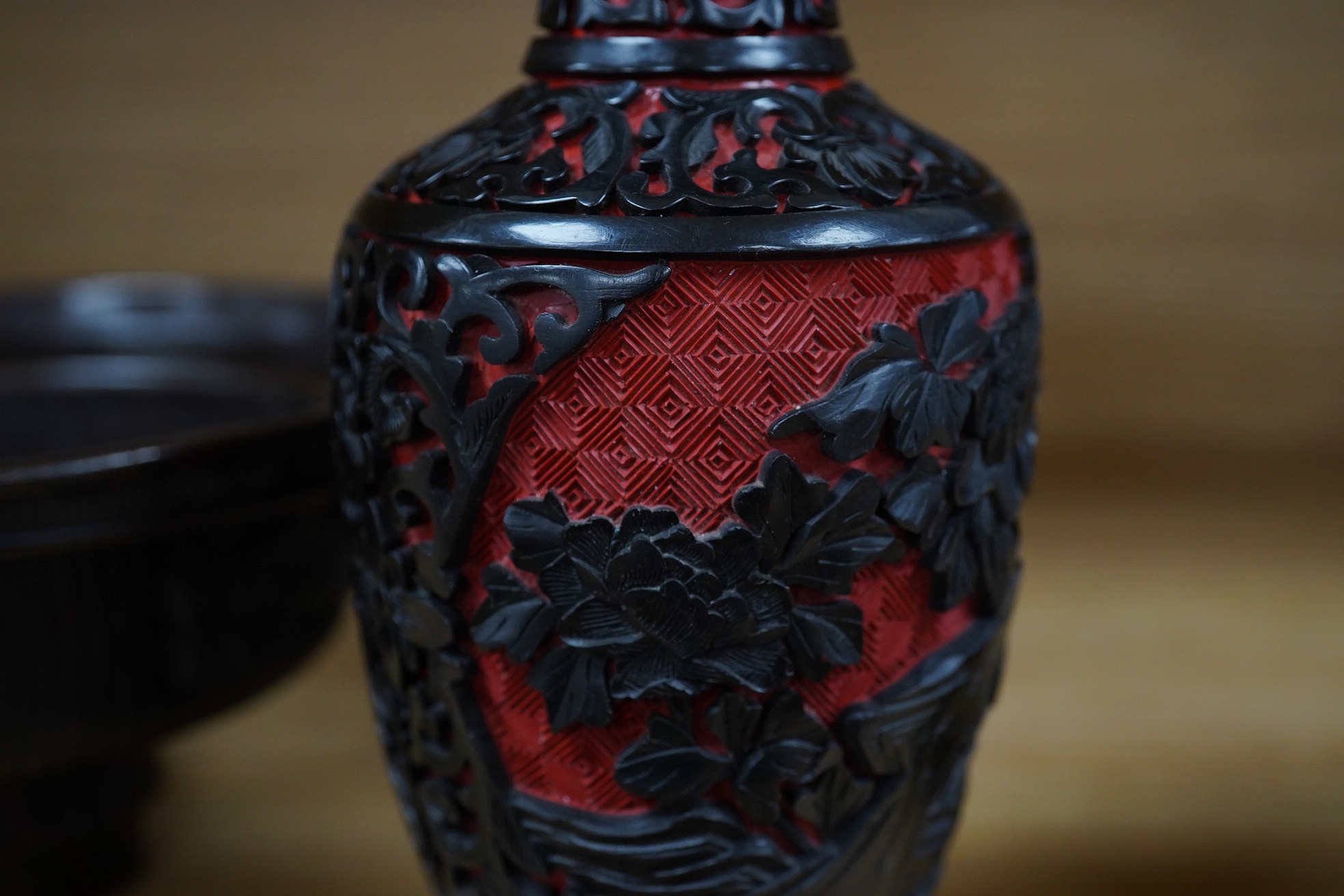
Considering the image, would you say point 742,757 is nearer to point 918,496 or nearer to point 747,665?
point 747,665

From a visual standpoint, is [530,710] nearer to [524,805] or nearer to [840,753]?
[524,805]

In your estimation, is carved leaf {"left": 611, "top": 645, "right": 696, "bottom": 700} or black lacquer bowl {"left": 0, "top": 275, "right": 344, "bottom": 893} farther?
black lacquer bowl {"left": 0, "top": 275, "right": 344, "bottom": 893}

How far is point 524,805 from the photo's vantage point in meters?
0.75

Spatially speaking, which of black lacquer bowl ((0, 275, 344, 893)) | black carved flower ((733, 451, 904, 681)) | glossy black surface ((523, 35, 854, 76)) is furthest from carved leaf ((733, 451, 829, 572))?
black lacquer bowl ((0, 275, 344, 893))

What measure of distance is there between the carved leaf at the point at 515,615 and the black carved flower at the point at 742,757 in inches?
2.7

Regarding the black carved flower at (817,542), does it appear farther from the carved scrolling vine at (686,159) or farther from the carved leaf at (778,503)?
the carved scrolling vine at (686,159)

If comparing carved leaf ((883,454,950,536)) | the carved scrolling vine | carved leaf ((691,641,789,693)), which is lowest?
carved leaf ((691,641,789,693))

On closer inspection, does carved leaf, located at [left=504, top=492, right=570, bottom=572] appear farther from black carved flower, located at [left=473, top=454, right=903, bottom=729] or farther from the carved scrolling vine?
the carved scrolling vine

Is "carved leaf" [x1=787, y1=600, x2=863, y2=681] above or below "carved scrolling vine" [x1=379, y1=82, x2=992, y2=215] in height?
below

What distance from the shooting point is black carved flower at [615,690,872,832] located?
709 mm

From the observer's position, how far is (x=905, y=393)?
0.68m

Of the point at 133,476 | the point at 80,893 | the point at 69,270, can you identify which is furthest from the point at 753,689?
the point at 69,270

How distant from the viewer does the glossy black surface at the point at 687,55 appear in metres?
0.73

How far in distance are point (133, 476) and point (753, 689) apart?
1.34 ft
